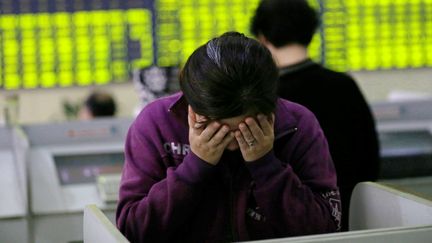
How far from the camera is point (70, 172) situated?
3178 mm

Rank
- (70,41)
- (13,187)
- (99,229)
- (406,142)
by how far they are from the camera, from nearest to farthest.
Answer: (99,229) < (13,187) < (406,142) < (70,41)

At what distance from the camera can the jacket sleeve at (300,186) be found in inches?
50.4

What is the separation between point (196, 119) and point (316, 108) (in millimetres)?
848

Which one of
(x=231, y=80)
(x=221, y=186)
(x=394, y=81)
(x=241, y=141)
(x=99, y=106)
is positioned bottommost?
(x=394, y=81)

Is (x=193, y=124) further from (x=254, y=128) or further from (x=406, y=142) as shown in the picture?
(x=406, y=142)

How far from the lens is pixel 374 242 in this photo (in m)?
1.08

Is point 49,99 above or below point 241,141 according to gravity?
below

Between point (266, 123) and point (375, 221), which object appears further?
point (375, 221)

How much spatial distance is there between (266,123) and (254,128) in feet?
0.08

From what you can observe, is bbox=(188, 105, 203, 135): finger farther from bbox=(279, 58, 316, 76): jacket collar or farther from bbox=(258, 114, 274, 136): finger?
bbox=(279, 58, 316, 76): jacket collar

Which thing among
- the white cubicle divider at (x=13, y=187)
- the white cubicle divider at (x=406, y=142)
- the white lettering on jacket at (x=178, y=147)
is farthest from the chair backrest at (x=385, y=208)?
the white cubicle divider at (x=406, y=142)

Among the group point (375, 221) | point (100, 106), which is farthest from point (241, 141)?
point (100, 106)

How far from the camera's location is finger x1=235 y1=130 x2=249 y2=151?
1.21 m

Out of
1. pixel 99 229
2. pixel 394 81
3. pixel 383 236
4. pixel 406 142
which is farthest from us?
pixel 394 81
